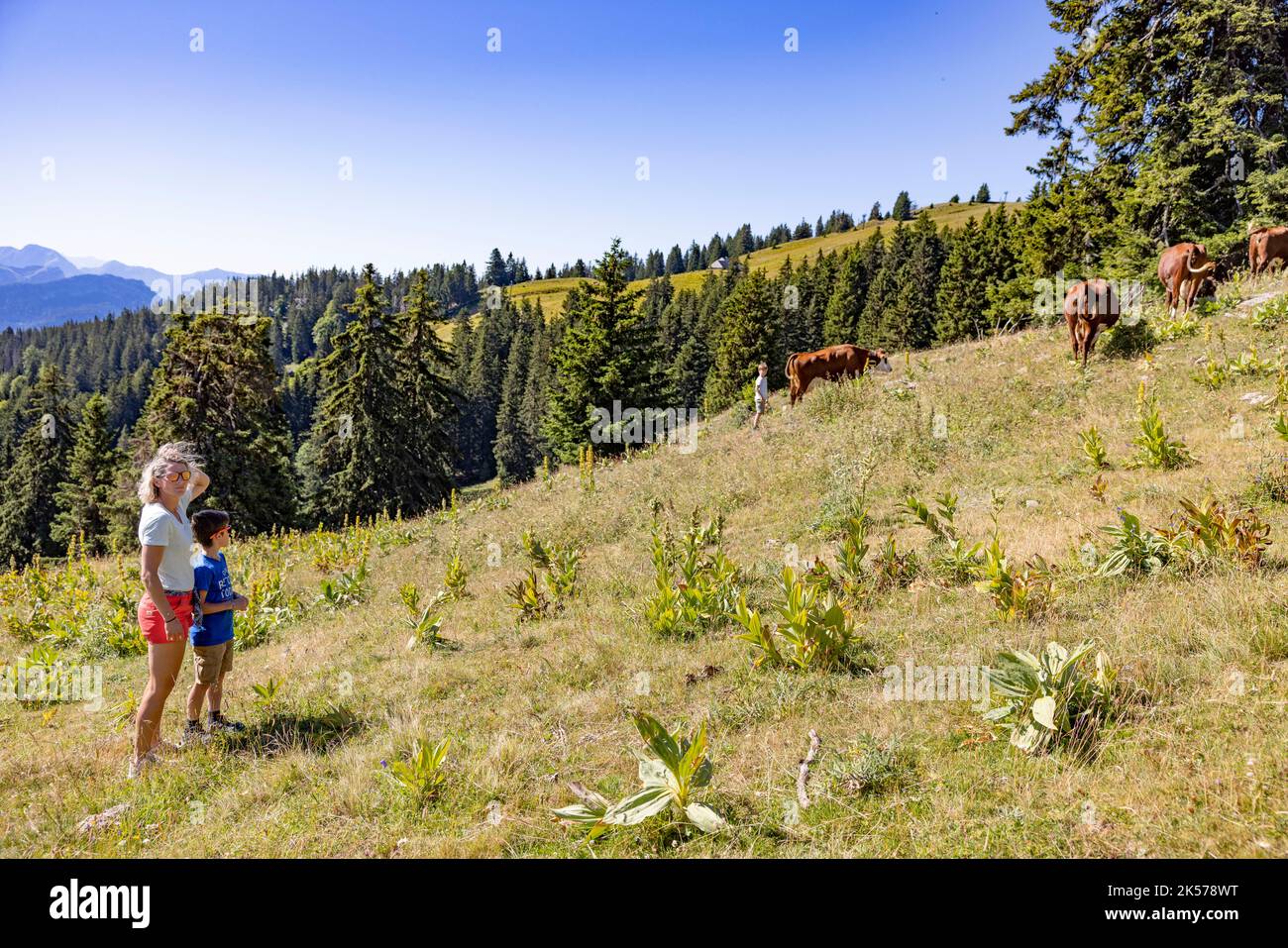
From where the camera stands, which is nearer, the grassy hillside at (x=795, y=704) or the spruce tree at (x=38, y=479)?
the grassy hillside at (x=795, y=704)

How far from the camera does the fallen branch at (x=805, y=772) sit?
327 cm

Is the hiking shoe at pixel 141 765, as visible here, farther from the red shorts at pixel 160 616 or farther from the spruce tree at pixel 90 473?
the spruce tree at pixel 90 473

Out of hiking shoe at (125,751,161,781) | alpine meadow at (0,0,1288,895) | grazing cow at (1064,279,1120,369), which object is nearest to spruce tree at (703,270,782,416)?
alpine meadow at (0,0,1288,895)

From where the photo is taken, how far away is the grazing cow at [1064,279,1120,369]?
38.9 feet

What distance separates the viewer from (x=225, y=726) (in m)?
5.24

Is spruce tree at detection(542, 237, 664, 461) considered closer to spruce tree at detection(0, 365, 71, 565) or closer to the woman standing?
the woman standing

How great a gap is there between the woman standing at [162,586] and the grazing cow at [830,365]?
611 inches

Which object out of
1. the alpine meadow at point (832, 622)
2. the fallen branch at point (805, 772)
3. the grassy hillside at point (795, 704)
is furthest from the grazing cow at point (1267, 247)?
the fallen branch at point (805, 772)

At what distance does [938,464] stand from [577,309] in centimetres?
2531

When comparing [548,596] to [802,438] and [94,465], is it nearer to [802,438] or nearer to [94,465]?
[802,438]

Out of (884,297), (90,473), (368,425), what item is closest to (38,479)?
(90,473)

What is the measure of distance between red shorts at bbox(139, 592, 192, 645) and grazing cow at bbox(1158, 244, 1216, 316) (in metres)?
17.3
